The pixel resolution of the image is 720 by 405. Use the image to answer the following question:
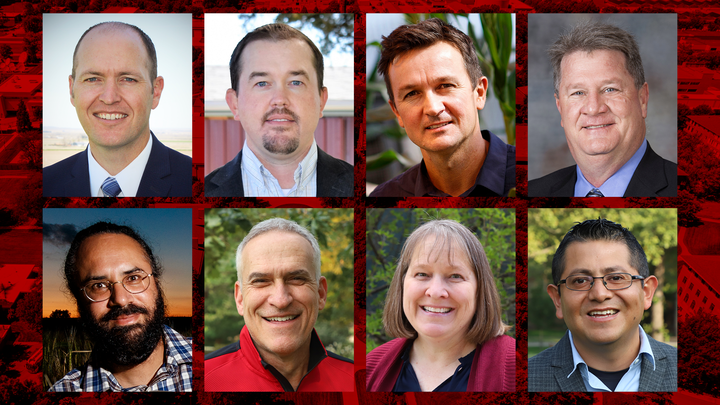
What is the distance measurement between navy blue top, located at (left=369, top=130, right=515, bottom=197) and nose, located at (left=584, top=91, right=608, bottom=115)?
0.55 m

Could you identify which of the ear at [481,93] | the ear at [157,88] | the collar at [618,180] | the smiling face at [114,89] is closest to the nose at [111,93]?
the smiling face at [114,89]

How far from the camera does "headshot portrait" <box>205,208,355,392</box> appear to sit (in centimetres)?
377

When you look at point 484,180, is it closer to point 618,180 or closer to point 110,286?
point 618,180

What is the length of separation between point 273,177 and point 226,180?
324mm

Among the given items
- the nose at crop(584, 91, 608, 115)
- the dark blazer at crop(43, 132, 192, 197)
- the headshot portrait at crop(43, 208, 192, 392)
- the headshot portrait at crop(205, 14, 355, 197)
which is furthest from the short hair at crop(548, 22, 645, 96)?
the headshot portrait at crop(43, 208, 192, 392)

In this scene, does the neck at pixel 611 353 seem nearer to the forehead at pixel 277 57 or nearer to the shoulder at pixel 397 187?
the shoulder at pixel 397 187

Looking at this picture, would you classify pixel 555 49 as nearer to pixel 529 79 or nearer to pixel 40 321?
pixel 529 79

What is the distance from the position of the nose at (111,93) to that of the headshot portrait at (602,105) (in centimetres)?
282

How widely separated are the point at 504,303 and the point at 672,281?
3.80 ft

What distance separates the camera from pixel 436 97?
149 inches

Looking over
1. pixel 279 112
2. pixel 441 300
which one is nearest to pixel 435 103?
pixel 279 112

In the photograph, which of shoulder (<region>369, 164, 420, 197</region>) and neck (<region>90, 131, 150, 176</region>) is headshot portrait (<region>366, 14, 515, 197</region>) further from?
neck (<region>90, 131, 150, 176</region>)

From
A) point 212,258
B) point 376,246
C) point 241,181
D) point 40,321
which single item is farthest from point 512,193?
point 40,321

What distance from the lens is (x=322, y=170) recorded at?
3.95 m
